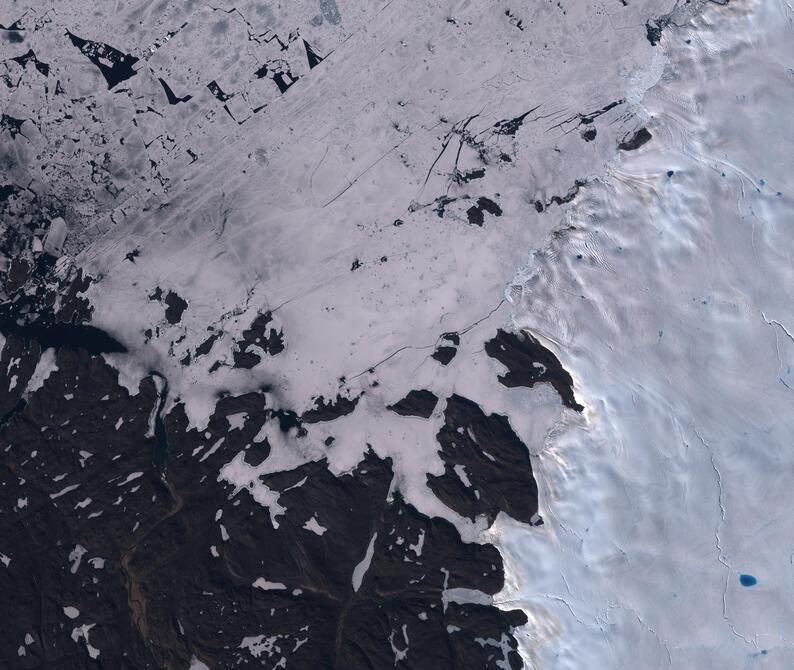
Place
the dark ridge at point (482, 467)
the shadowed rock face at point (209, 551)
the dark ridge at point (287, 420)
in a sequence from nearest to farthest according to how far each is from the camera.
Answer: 1. the shadowed rock face at point (209, 551)
2. the dark ridge at point (482, 467)
3. the dark ridge at point (287, 420)

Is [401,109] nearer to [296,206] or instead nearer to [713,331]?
[296,206]

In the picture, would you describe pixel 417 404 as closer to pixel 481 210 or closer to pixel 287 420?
pixel 287 420

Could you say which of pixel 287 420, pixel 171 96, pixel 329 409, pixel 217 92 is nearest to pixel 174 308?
pixel 287 420

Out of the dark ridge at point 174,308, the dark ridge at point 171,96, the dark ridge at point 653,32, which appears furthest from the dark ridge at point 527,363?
the dark ridge at point 171,96

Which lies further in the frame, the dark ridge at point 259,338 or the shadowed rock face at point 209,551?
the dark ridge at point 259,338

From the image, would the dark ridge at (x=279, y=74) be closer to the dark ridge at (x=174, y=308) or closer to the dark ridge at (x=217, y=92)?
the dark ridge at (x=217, y=92)

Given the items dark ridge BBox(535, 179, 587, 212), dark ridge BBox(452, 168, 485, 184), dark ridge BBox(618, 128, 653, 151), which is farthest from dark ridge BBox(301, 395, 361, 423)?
dark ridge BBox(618, 128, 653, 151)

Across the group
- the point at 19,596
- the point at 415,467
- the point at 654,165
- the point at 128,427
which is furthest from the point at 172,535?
the point at 654,165
